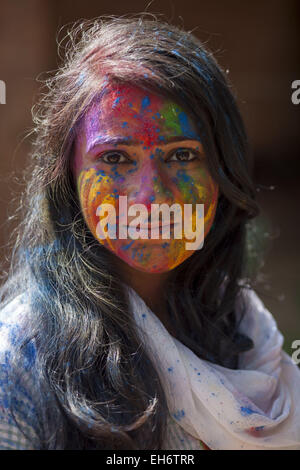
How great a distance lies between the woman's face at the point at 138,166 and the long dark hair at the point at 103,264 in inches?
1.5

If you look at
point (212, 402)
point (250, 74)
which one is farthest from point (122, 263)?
point (250, 74)

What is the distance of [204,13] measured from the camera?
17.2 ft

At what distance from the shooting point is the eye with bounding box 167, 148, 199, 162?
161 centimetres

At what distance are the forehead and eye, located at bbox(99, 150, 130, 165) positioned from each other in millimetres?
52

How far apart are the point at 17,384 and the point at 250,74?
4873mm

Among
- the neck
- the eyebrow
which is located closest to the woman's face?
the eyebrow

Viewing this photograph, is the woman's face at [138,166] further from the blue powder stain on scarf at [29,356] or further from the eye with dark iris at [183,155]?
the blue powder stain on scarf at [29,356]

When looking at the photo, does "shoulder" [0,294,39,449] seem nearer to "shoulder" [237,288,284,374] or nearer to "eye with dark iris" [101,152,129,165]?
"eye with dark iris" [101,152,129,165]

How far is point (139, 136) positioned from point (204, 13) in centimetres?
409

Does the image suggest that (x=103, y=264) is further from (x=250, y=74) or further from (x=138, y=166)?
(x=250, y=74)

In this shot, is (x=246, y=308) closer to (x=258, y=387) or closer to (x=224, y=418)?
(x=258, y=387)

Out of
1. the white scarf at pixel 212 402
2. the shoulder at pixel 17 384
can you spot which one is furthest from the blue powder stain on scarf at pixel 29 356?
the white scarf at pixel 212 402

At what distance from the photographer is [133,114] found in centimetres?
155
